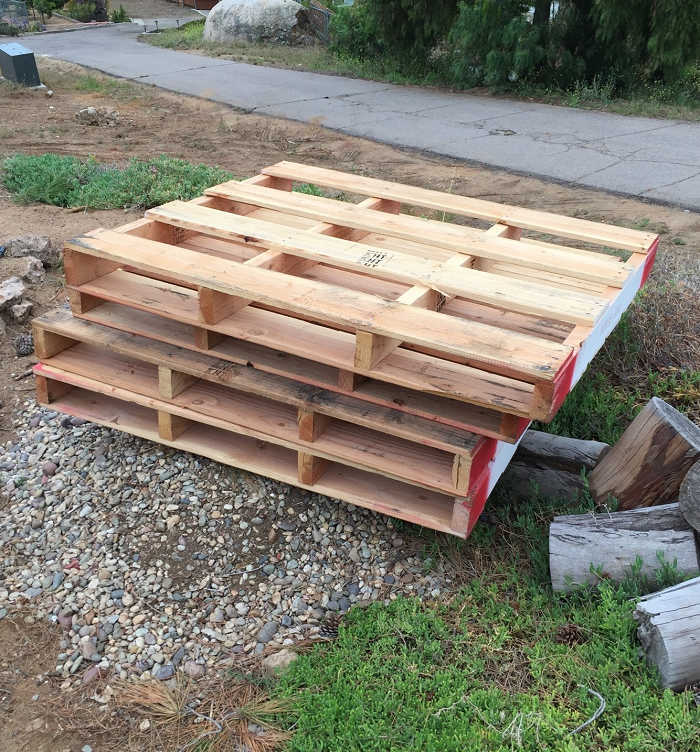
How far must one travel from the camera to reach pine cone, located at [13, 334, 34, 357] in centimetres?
484

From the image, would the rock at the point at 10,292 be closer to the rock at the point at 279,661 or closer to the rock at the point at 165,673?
the rock at the point at 165,673

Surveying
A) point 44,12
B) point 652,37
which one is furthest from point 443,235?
point 44,12

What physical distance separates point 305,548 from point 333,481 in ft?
1.05

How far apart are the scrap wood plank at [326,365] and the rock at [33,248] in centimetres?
272

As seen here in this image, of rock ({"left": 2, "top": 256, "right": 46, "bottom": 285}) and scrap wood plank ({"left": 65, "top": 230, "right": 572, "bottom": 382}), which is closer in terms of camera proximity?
scrap wood plank ({"left": 65, "top": 230, "right": 572, "bottom": 382})

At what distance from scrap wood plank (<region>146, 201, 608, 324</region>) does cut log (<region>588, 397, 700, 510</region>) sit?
544 mm

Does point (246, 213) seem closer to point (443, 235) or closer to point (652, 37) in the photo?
point (443, 235)

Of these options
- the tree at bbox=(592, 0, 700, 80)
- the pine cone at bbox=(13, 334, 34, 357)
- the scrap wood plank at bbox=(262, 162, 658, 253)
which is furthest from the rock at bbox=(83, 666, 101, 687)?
the tree at bbox=(592, 0, 700, 80)

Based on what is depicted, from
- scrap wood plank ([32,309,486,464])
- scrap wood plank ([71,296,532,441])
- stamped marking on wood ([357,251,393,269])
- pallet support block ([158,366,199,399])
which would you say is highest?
stamped marking on wood ([357,251,393,269])

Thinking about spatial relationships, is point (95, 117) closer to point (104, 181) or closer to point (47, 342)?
point (104, 181)

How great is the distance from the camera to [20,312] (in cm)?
509

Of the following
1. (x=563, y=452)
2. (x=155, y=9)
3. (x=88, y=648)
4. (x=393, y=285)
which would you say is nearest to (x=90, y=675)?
(x=88, y=648)

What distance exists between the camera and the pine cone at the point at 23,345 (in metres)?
4.84

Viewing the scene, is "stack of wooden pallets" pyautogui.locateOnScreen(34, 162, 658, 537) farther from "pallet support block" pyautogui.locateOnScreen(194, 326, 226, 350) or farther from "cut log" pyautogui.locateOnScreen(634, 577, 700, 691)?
"cut log" pyautogui.locateOnScreen(634, 577, 700, 691)
